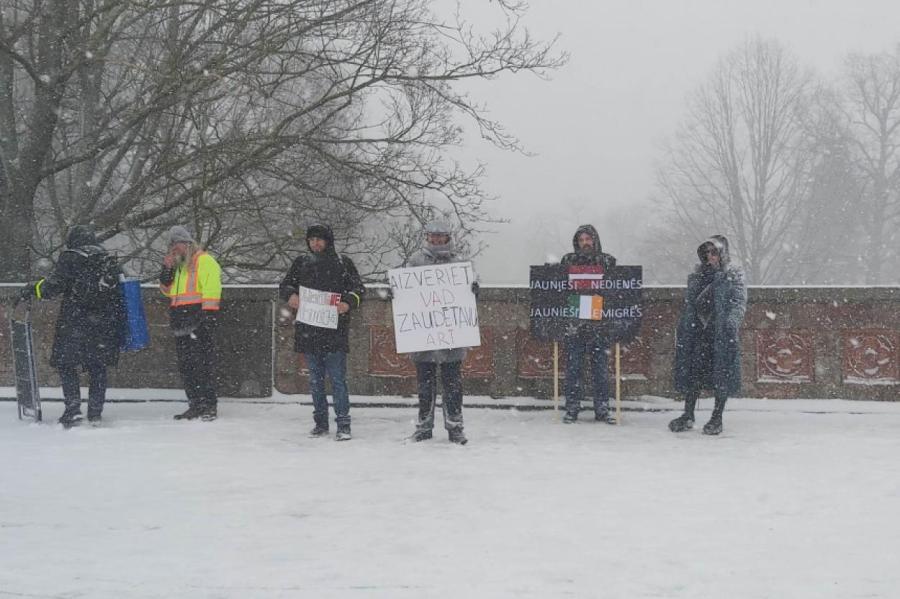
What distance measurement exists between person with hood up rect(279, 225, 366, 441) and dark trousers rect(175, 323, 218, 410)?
44.9 inches

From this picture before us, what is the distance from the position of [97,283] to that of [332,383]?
2456 millimetres

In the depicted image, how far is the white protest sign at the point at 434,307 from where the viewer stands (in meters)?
7.66

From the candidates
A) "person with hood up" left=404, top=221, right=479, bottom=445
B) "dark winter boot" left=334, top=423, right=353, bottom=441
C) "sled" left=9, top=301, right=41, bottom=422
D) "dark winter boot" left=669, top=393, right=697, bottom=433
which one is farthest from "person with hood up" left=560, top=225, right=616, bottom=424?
"sled" left=9, top=301, right=41, bottom=422

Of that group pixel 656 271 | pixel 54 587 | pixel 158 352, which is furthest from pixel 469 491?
pixel 656 271

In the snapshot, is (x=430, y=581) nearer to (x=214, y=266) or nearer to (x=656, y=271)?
(x=214, y=266)

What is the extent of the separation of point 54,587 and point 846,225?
37.7 meters

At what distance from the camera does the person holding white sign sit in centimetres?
741

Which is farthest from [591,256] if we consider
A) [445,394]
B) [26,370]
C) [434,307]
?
[26,370]

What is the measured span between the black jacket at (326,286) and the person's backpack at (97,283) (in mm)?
1689

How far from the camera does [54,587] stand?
3.79 metres

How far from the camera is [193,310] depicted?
8.42 m

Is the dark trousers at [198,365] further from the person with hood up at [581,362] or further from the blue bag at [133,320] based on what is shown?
the person with hood up at [581,362]

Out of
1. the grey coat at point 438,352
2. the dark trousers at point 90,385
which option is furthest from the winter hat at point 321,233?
the dark trousers at point 90,385

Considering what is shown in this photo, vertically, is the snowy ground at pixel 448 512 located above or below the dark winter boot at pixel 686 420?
below
